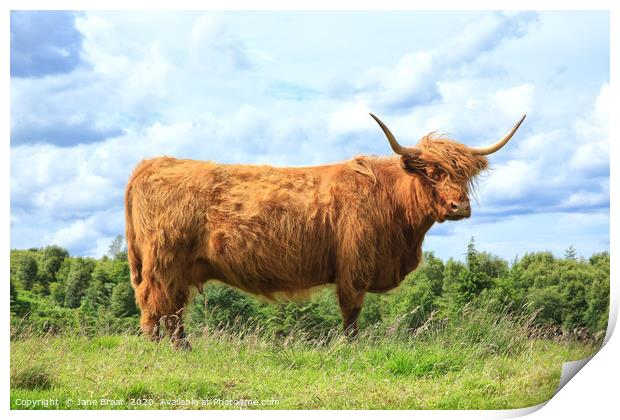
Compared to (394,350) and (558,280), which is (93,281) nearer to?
(394,350)

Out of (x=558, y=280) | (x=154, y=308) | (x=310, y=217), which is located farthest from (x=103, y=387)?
(x=558, y=280)

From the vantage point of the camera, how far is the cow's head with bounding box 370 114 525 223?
22.9 ft

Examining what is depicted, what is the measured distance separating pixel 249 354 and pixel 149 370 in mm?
839

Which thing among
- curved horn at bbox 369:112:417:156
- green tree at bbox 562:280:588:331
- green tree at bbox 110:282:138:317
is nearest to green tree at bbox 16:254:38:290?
green tree at bbox 110:282:138:317

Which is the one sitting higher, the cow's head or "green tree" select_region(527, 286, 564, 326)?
the cow's head

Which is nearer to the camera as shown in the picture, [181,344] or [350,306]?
[181,344]

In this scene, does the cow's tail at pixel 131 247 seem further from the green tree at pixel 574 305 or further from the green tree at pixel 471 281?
the green tree at pixel 574 305

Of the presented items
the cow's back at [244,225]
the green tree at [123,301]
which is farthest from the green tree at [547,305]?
the green tree at [123,301]

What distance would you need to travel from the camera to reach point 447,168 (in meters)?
7.07

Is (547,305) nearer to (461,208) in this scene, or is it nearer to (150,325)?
(461,208)

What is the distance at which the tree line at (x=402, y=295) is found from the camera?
6.46 metres

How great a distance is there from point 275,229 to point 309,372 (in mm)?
Answer: 1565

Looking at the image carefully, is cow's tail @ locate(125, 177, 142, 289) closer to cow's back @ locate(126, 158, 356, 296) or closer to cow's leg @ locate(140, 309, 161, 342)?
cow's back @ locate(126, 158, 356, 296)

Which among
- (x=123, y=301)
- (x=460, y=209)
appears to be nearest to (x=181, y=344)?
(x=123, y=301)
